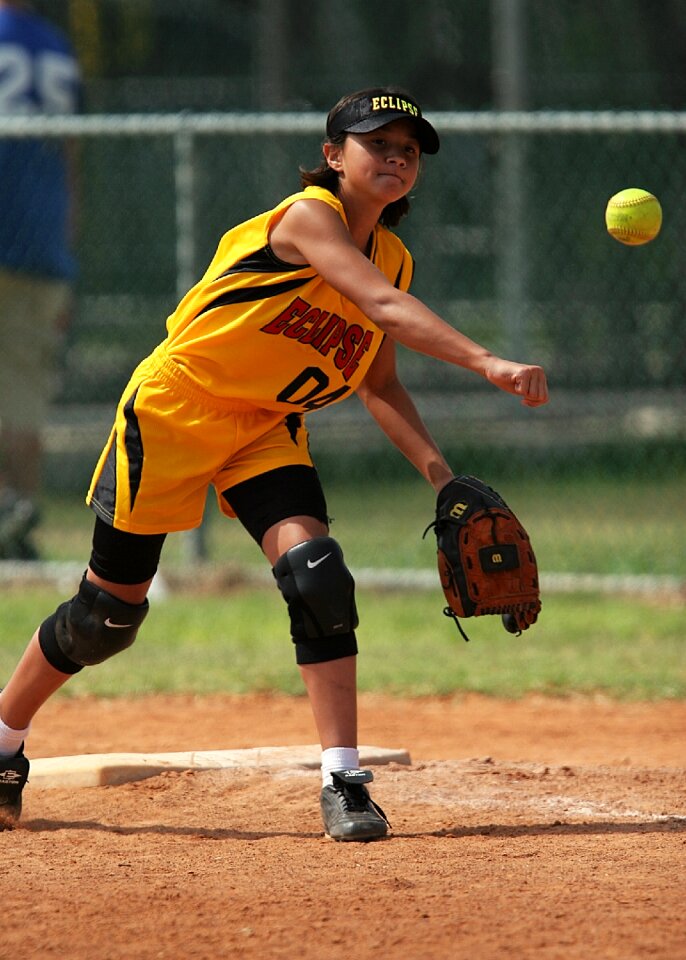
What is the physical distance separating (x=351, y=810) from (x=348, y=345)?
1150 millimetres

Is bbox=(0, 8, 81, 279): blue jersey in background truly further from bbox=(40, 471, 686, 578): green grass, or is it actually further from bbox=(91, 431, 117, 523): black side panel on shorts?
bbox=(91, 431, 117, 523): black side panel on shorts

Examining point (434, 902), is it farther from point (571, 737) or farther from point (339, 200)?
point (571, 737)

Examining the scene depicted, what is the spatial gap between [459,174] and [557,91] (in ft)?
11.7

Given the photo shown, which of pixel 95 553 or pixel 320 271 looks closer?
pixel 320 271

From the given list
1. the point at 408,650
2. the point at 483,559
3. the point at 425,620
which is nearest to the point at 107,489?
the point at 483,559

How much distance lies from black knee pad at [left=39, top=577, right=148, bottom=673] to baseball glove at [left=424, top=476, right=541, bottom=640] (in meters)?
0.81

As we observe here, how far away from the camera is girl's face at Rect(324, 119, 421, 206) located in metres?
4.00

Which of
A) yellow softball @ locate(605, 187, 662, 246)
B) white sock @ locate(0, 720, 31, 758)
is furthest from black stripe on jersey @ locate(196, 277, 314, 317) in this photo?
white sock @ locate(0, 720, 31, 758)

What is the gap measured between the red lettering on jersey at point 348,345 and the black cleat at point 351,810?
1.02 metres

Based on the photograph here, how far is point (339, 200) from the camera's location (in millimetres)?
4094

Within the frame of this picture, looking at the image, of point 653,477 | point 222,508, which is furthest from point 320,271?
point 653,477

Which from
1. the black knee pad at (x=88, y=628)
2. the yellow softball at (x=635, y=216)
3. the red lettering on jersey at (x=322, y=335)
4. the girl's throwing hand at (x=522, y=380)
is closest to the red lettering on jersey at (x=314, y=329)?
the red lettering on jersey at (x=322, y=335)

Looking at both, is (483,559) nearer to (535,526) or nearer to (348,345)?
(348,345)

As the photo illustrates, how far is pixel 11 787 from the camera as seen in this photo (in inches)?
167
